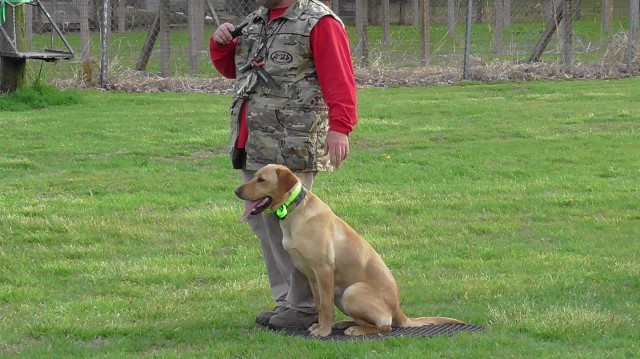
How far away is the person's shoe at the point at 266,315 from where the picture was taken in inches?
224

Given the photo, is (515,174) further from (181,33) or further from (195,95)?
(181,33)

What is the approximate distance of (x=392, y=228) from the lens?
8250mm

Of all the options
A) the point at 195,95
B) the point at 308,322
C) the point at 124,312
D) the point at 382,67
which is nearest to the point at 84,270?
the point at 124,312

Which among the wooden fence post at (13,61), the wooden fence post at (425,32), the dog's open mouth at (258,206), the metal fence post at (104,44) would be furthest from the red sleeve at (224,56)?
the wooden fence post at (425,32)

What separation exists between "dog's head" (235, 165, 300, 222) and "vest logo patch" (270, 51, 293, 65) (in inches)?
22.3

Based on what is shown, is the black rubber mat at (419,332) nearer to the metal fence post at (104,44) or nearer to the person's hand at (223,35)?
the person's hand at (223,35)

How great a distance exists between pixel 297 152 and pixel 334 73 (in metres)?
0.47

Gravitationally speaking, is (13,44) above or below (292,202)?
above

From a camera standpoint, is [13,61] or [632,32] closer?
[13,61]

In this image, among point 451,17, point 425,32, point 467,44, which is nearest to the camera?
point 467,44

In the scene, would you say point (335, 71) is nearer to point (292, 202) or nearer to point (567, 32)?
point (292, 202)

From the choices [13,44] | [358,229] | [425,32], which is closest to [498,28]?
[425,32]

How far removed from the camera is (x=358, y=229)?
326 inches

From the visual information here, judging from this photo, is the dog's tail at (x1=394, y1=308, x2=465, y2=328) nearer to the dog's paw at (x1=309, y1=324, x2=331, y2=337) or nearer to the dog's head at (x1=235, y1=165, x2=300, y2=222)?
the dog's paw at (x1=309, y1=324, x2=331, y2=337)
